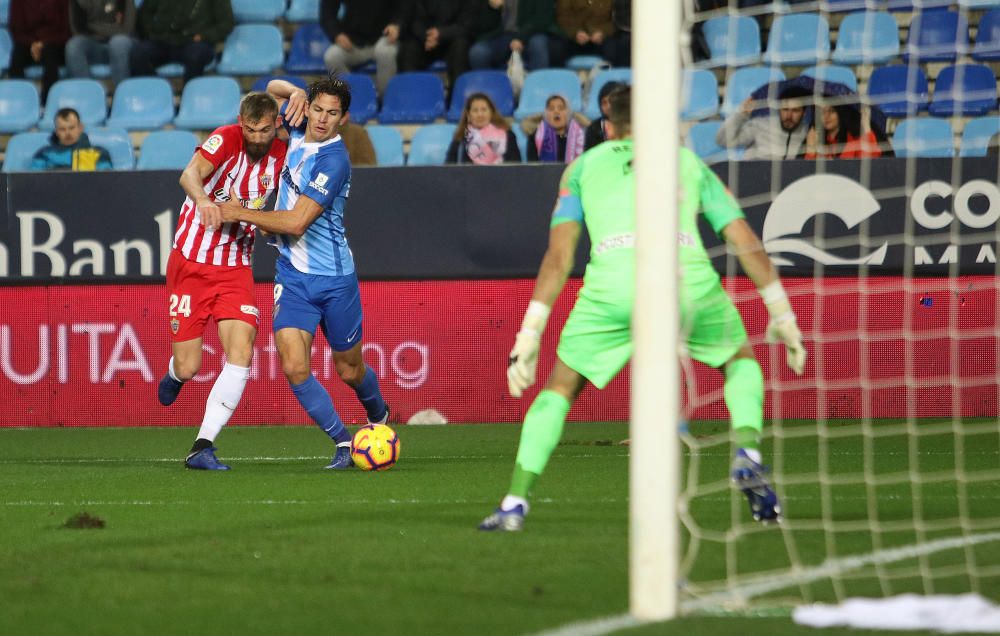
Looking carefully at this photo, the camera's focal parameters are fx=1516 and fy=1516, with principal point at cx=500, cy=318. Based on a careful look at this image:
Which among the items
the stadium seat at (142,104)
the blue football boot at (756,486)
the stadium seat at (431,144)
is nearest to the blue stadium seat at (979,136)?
the stadium seat at (431,144)

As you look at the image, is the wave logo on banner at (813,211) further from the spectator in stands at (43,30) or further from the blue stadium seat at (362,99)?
the spectator in stands at (43,30)

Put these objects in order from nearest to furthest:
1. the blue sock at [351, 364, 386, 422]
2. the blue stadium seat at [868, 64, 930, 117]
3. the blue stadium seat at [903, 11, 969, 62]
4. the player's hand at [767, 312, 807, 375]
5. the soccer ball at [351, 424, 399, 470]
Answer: the player's hand at [767, 312, 807, 375] → the soccer ball at [351, 424, 399, 470] → the blue sock at [351, 364, 386, 422] → the blue stadium seat at [868, 64, 930, 117] → the blue stadium seat at [903, 11, 969, 62]

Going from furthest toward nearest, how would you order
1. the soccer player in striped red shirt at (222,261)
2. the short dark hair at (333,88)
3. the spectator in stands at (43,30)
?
the spectator in stands at (43,30) → the soccer player in striped red shirt at (222,261) → the short dark hair at (333,88)

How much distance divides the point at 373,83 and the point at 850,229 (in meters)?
5.07

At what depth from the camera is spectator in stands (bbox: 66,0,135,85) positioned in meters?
14.8

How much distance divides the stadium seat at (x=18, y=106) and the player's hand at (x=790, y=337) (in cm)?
1064

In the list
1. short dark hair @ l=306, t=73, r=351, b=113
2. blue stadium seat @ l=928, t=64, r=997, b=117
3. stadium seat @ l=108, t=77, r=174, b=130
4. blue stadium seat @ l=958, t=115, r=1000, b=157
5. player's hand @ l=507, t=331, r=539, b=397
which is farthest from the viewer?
stadium seat @ l=108, t=77, r=174, b=130

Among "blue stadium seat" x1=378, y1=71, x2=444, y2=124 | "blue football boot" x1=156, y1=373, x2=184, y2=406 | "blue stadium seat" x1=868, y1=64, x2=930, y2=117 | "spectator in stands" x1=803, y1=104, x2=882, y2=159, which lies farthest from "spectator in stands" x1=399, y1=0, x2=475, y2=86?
"blue football boot" x1=156, y1=373, x2=184, y2=406

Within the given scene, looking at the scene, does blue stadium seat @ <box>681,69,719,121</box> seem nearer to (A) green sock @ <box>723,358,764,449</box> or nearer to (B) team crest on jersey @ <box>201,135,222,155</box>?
(B) team crest on jersey @ <box>201,135,222,155</box>

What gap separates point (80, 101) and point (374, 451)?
773 cm

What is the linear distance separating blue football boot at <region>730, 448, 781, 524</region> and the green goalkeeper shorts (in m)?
0.41

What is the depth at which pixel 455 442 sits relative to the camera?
9.93 meters

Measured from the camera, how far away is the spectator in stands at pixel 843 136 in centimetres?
1062

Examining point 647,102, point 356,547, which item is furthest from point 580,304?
point 647,102
